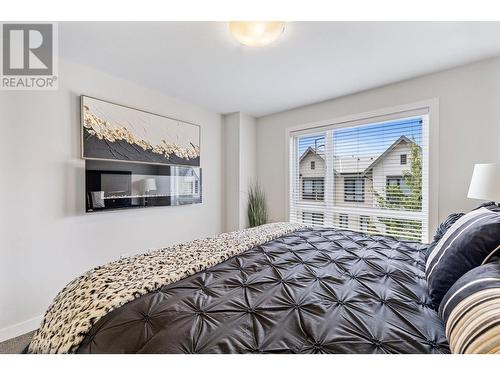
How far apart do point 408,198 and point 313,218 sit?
1267mm

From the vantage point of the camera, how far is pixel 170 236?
3105mm

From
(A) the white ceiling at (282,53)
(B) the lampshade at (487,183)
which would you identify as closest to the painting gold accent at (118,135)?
(A) the white ceiling at (282,53)

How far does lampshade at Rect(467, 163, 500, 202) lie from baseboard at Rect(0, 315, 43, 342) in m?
3.69

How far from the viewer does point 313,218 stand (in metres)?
3.58

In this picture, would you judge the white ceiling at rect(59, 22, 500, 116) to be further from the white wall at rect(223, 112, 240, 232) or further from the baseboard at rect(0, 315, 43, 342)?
the baseboard at rect(0, 315, 43, 342)

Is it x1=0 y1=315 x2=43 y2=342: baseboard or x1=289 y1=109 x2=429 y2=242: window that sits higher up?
x1=289 y1=109 x2=429 y2=242: window

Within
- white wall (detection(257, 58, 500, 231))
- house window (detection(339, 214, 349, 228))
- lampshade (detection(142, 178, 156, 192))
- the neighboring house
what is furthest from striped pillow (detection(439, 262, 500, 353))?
lampshade (detection(142, 178, 156, 192))

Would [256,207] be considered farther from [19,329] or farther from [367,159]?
[19,329]

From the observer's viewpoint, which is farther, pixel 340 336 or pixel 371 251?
pixel 371 251

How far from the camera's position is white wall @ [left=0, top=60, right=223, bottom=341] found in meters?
1.91

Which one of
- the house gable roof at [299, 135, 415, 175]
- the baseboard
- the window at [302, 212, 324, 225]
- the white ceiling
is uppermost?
the white ceiling
